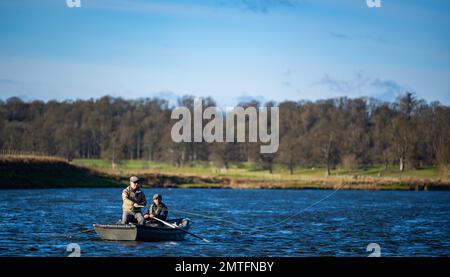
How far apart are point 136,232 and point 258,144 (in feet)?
309

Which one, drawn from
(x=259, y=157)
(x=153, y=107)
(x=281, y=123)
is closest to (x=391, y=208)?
(x=259, y=157)

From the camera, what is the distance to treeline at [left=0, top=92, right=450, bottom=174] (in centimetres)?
11375

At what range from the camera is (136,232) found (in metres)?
32.6

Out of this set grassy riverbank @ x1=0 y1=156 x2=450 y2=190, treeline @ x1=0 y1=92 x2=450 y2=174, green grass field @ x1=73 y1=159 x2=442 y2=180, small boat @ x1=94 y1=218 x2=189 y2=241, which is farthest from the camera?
treeline @ x1=0 y1=92 x2=450 y2=174

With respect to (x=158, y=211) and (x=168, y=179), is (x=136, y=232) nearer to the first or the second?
(x=158, y=211)

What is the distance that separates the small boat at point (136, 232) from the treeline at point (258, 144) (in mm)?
71859

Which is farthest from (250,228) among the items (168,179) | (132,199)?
(168,179)

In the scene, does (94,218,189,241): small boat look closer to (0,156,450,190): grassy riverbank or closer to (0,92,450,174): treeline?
(0,156,450,190): grassy riverbank

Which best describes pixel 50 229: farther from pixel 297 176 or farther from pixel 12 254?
pixel 297 176

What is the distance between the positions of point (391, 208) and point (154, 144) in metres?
93.1

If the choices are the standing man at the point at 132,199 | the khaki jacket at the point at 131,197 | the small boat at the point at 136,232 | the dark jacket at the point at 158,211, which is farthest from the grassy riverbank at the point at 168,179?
the khaki jacket at the point at 131,197

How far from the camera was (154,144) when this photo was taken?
499 ft

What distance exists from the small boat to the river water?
1.09ft

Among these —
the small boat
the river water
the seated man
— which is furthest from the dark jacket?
the river water
